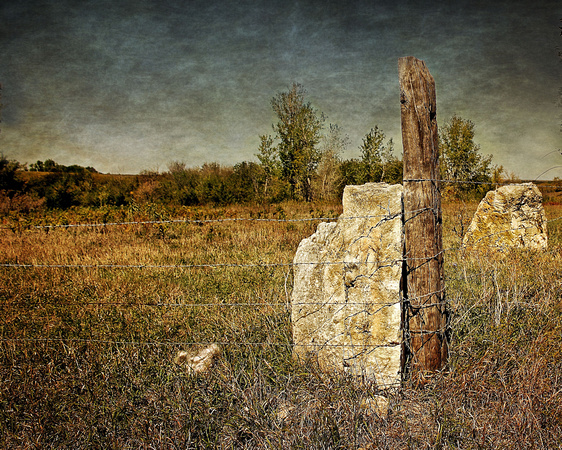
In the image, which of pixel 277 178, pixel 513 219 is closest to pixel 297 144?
pixel 277 178

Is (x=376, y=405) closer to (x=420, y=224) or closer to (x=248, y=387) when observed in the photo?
(x=248, y=387)

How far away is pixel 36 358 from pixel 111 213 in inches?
463

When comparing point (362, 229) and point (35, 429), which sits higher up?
point (362, 229)

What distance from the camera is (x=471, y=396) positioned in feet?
7.59

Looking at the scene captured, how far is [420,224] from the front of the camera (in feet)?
8.19

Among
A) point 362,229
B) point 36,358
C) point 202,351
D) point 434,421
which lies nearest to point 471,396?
point 434,421

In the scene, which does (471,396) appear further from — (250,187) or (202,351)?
(250,187)

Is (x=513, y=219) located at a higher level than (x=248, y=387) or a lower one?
higher

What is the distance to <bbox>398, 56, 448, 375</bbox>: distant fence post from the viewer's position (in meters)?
2.48

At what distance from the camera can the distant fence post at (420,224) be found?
8.15 feet

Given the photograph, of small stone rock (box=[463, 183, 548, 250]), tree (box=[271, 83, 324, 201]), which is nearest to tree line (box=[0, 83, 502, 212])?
tree (box=[271, 83, 324, 201])

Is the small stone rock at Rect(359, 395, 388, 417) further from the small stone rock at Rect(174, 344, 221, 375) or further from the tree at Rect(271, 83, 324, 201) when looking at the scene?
the tree at Rect(271, 83, 324, 201)

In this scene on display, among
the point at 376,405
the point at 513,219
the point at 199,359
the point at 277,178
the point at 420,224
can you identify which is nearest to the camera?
the point at 376,405

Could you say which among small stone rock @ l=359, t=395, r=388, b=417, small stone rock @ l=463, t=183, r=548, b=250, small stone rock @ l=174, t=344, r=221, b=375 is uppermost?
small stone rock @ l=463, t=183, r=548, b=250
